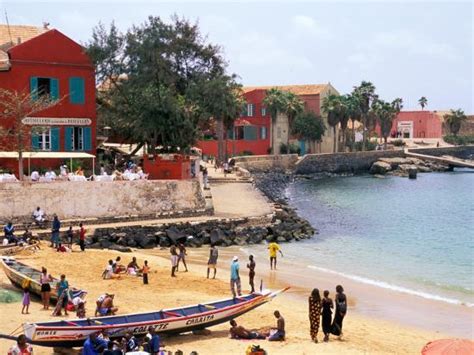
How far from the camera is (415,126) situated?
126m

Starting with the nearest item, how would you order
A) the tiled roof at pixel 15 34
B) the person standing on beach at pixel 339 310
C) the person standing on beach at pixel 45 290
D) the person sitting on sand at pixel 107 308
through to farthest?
Answer: the person standing on beach at pixel 339 310 → the person sitting on sand at pixel 107 308 → the person standing on beach at pixel 45 290 → the tiled roof at pixel 15 34

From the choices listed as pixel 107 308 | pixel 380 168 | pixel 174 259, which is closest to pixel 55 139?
pixel 174 259

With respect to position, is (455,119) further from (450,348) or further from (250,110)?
(450,348)

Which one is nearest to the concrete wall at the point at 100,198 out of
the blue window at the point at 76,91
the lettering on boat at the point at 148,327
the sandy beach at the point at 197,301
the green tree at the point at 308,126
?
the sandy beach at the point at 197,301

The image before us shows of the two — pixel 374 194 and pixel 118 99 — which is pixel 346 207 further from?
pixel 118 99

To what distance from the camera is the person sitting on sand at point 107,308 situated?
59.2 feet

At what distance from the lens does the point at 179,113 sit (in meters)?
43.2

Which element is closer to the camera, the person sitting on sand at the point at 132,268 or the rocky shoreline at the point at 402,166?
the person sitting on sand at the point at 132,268

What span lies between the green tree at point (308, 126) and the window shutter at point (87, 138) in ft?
155

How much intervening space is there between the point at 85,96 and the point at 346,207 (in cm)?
2629

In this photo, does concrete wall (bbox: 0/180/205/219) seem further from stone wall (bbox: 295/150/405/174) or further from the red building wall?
stone wall (bbox: 295/150/405/174)

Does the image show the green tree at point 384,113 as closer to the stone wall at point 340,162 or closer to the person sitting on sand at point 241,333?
the stone wall at point 340,162

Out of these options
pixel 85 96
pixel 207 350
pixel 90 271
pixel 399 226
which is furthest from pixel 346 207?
pixel 207 350

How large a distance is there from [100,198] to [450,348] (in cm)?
2386
